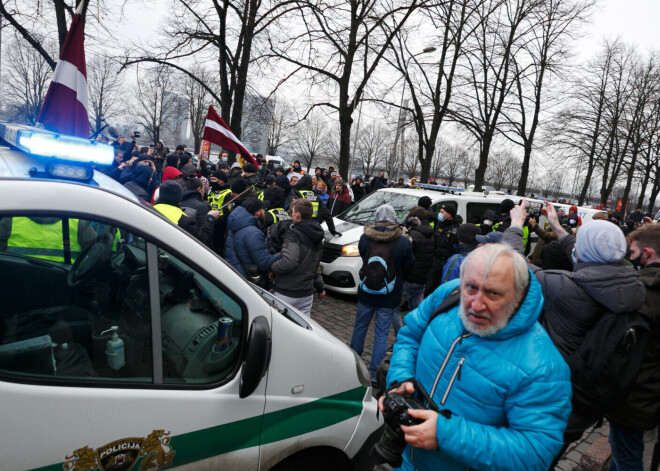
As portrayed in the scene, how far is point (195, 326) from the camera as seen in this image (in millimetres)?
1838

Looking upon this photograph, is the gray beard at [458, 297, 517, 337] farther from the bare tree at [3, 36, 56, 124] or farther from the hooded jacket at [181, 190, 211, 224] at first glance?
the bare tree at [3, 36, 56, 124]

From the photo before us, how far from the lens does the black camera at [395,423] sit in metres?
1.61

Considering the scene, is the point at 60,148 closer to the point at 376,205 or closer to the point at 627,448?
the point at 627,448

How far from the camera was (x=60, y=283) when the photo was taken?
1594 mm

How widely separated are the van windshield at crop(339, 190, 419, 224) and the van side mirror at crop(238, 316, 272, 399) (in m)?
6.29

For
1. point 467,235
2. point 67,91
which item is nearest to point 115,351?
point 67,91

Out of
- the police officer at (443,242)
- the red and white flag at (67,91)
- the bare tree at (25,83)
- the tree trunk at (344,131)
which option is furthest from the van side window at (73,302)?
the bare tree at (25,83)

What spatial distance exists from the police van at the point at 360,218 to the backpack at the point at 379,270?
206 cm

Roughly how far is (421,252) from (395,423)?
399 centimetres

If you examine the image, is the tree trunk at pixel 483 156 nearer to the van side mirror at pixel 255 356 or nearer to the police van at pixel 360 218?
the police van at pixel 360 218

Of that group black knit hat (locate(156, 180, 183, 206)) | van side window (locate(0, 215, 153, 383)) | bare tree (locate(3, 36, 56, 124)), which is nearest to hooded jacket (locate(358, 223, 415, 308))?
black knit hat (locate(156, 180, 183, 206))

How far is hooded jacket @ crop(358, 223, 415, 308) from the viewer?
435cm

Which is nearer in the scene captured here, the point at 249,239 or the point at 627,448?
the point at 627,448

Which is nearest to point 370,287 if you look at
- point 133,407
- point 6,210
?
point 133,407
